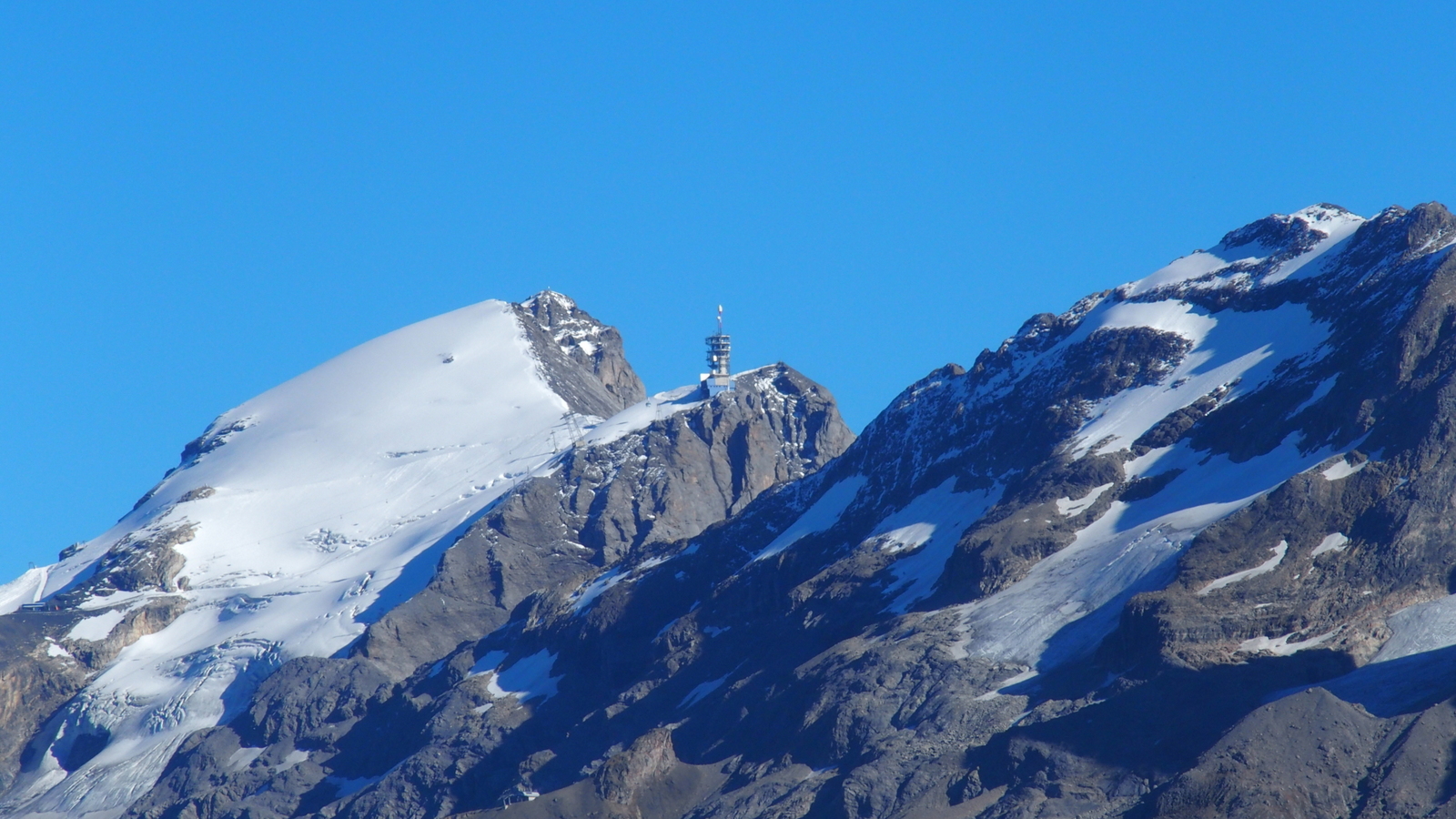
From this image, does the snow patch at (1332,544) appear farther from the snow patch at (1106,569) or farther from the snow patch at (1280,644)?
the snow patch at (1280,644)

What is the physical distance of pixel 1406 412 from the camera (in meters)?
154

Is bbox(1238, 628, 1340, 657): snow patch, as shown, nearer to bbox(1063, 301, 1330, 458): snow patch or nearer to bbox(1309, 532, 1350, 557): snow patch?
bbox(1309, 532, 1350, 557): snow patch

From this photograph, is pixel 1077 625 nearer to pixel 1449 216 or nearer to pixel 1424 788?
pixel 1424 788

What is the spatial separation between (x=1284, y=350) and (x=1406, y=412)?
24997 millimetres

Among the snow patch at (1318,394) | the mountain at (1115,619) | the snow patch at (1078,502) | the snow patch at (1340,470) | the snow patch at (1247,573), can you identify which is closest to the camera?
the mountain at (1115,619)

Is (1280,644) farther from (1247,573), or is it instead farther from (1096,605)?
(1096,605)

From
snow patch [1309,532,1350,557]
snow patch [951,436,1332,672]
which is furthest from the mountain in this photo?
snow patch [951,436,1332,672]

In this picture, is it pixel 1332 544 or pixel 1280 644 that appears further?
pixel 1332 544

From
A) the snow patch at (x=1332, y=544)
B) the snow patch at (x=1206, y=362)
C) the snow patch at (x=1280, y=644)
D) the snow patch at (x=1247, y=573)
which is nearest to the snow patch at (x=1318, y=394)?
the snow patch at (x=1206, y=362)

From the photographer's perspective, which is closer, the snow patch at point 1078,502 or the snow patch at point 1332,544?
the snow patch at point 1332,544

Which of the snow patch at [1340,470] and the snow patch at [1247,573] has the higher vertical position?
the snow patch at [1340,470]

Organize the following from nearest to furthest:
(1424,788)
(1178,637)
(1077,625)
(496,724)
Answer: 1. (1424,788)
2. (1178,637)
3. (1077,625)
4. (496,724)

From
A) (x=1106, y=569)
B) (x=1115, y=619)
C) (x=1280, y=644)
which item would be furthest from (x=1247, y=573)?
(x=1106, y=569)

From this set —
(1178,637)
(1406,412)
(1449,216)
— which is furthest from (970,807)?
(1449,216)
